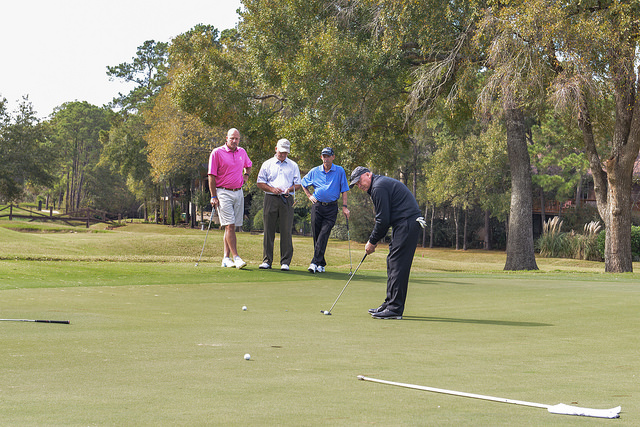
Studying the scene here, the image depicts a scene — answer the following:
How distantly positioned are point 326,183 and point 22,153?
1875 inches

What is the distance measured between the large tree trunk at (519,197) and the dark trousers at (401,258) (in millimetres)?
16440

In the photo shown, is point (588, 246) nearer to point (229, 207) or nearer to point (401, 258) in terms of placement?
point (229, 207)

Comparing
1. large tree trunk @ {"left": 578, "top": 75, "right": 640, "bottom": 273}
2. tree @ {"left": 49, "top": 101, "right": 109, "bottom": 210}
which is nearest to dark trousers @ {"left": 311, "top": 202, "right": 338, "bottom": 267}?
large tree trunk @ {"left": 578, "top": 75, "right": 640, "bottom": 273}

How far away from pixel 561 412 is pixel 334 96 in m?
19.3

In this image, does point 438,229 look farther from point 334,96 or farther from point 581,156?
point 334,96

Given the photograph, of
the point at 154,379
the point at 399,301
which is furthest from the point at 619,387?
the point at 399,301

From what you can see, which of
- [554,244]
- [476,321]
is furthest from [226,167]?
[554,244]

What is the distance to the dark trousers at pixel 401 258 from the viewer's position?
302 inches

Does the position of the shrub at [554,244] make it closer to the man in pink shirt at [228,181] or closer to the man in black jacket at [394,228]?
the man in pink shirt at [228,181]

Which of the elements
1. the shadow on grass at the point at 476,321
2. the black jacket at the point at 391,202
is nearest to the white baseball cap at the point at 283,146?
the black jacket at the point at 391,202

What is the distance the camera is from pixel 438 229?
170ft

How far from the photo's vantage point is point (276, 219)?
13.3 meters

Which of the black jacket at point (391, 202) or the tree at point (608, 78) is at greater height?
the tree at point (608, 78)

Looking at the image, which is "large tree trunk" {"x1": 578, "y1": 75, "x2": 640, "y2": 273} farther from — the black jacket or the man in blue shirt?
the black jacket
